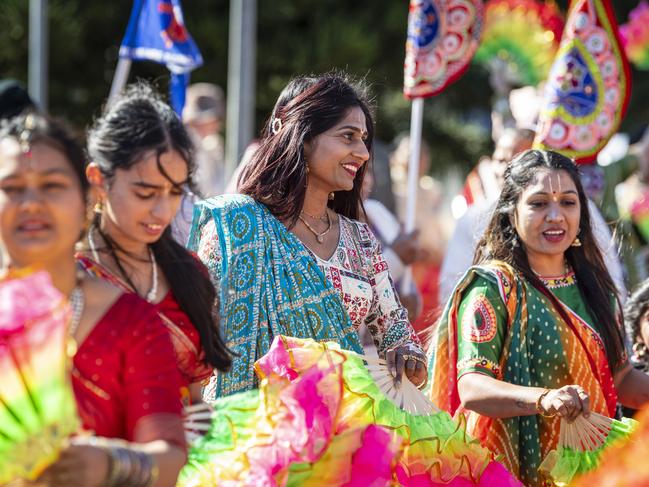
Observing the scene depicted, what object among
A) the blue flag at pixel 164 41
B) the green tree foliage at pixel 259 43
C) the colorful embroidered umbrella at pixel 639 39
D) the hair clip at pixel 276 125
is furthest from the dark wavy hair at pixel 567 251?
the green tree foliage at pixel 259 43

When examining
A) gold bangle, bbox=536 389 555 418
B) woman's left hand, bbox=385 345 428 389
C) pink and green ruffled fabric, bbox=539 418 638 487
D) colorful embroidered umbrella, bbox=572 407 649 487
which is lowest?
pink and green ruffled fabric, bbox=539 418 638 487

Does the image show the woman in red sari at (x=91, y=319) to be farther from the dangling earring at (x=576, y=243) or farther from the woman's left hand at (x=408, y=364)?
the dangling earring at (x=576, y=243)

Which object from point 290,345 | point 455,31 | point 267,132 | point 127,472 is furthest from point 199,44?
point 127,472

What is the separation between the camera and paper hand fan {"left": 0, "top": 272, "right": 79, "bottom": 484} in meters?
2.30

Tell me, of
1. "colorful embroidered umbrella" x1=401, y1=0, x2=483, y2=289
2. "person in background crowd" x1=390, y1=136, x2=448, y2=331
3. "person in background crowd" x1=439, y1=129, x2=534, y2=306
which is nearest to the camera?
"person in background crowd" x1=439, y1=129, x2=534, y2=306

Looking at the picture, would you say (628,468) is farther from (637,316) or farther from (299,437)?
(637,316)

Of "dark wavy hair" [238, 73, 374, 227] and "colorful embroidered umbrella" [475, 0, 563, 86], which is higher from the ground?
"colorful embroidered umbrella" [475, 0, 563, 86]

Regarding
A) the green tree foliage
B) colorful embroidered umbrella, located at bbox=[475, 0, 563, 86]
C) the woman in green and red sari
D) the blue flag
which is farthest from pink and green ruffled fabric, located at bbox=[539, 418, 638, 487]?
the green tree foliage

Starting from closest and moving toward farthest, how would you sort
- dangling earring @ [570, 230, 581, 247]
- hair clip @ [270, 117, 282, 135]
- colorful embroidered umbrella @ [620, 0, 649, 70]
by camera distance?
1. hair clip @ [270, 117, 282, 135]
2. dangling earring @ [570, 230, 581, 247]
3. colorful embroidered umbrella @ [620, 0, 649, 70]

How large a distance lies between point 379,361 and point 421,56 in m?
3.05

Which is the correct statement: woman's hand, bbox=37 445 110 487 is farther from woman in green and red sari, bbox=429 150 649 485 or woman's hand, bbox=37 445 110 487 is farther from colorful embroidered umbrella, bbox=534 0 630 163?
colorful embroidered umbrella, bbox=534 0 630 163

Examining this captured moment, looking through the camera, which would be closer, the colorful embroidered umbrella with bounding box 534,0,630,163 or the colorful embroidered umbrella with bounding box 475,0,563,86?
the colorful embroidered umbrella with bounding box 534,0,630,163

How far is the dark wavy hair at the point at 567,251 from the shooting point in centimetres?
426

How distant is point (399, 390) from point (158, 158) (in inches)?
48.2
